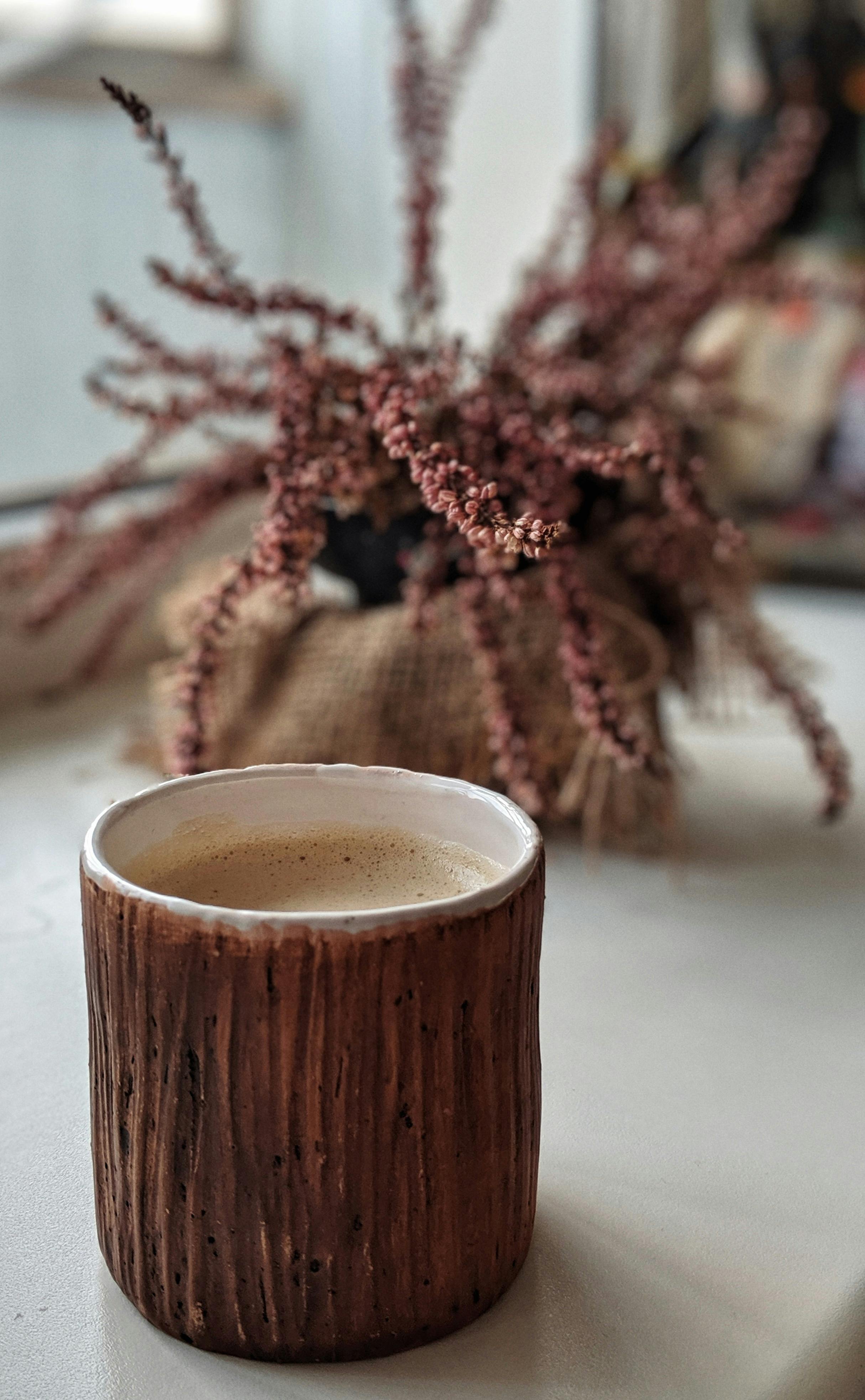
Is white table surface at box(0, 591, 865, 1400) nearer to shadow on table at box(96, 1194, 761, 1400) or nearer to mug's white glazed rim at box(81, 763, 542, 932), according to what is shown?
shadow on table at box(96, 1194, 761, 1400)

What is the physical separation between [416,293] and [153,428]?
155 millimetres

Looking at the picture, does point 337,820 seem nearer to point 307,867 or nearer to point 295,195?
point 307,867

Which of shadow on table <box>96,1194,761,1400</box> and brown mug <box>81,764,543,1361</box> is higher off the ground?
brown mug <box>81,764,543,1361</box>

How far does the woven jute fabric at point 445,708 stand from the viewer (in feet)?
2.23

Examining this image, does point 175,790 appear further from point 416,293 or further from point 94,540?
point 94,540

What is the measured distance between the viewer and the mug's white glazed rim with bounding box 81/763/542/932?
34cm

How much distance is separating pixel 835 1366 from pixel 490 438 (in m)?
0.37

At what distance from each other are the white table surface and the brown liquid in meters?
0.11

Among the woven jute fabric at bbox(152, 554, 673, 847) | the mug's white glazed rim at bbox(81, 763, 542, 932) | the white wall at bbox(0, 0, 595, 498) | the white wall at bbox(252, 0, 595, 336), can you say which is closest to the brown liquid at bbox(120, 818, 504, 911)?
the mug's white glazed rim at bbox(81, 763, 542, 932)

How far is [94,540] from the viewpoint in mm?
1036

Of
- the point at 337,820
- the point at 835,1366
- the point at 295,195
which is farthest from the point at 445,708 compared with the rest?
the point at 295,195

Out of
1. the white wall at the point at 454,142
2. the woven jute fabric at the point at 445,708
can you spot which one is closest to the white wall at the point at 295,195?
the white wall at the point at 454,142

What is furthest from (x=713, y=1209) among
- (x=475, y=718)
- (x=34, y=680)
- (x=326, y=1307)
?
(x=34, y=680)

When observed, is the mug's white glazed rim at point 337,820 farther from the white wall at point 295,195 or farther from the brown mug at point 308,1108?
the white wall at point 295,195
